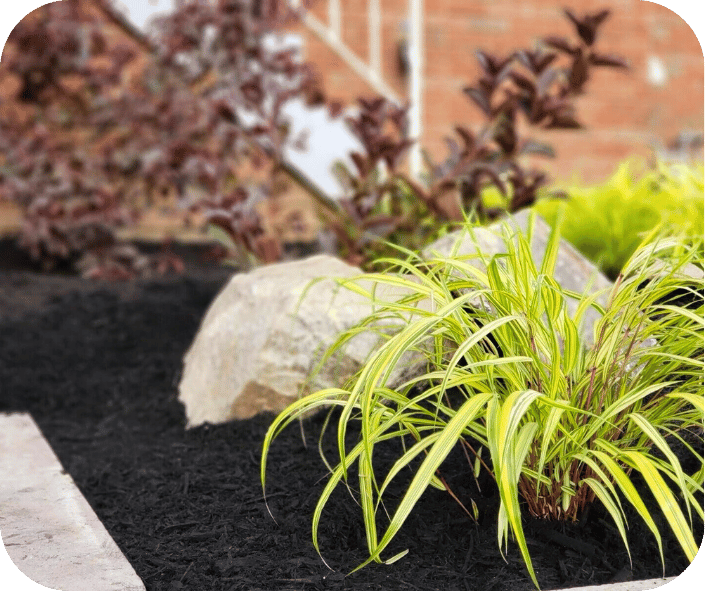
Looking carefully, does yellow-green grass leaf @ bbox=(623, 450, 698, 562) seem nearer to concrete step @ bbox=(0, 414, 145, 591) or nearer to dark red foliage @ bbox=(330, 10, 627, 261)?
concrete step @ bbox=(0, 414, 145, 591)

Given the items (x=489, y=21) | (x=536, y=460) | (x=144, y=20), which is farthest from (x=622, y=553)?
(x=489, y=21)

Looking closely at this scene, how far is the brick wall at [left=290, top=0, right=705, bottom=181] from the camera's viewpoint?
20.5ft

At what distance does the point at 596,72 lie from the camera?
22.8ft

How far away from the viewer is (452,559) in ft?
5.57

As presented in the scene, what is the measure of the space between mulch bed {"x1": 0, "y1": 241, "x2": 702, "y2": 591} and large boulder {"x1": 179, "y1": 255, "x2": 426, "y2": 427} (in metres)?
0.10

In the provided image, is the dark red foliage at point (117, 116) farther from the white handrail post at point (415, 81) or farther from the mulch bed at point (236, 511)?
the mulch bed at point (236, 511)

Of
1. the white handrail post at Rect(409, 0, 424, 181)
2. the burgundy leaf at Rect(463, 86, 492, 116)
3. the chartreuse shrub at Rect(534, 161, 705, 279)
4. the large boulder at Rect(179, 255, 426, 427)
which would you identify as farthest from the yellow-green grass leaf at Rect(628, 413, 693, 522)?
the white handrail post at Rect(409, 0, 424, 181)

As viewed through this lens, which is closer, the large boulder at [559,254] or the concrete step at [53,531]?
the concrete step at [53,531]

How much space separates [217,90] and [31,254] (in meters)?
1.41

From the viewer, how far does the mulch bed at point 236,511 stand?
165cm

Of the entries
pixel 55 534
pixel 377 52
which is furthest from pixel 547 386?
pixel 377 52

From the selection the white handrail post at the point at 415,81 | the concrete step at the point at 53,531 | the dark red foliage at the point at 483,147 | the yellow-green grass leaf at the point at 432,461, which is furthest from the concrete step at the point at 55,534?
the white handrail post at the point at 415,81

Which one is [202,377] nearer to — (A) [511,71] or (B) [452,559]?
(B) [452,559]

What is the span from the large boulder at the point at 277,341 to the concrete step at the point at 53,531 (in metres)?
0.56
